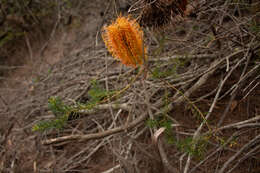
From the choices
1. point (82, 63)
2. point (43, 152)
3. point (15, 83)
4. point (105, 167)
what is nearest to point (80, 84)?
point (82, 63)

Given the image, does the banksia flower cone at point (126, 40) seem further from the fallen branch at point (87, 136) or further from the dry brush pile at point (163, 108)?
the fallen branch at point (87, 136)

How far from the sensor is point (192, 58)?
1.54 metres

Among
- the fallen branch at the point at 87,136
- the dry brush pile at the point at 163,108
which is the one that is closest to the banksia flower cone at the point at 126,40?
the dry brush pile at the point at 163,108

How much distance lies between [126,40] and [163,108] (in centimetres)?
54

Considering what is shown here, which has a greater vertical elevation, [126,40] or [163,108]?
[126,40]

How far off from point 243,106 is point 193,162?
0.46 m

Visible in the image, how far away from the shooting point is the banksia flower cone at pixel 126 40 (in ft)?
3.12

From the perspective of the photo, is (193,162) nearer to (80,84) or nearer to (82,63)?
(80,84)

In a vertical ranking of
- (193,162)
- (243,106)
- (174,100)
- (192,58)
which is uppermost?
(192,58)

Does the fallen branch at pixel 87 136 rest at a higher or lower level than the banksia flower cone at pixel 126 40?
lower

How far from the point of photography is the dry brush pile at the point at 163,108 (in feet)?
3.43

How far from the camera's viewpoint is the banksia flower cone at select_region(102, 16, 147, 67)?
951mm

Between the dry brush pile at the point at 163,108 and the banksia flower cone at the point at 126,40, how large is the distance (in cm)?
6

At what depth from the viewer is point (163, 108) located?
1340 mm
